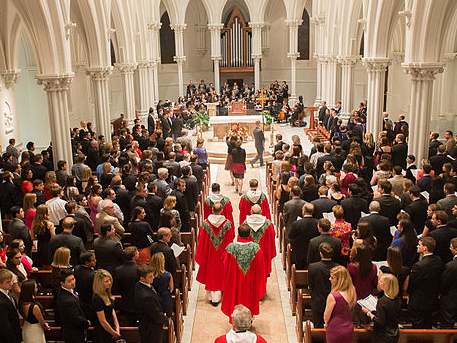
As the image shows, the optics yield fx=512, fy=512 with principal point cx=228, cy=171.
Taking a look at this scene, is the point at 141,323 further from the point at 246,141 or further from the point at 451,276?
the point at 246,141

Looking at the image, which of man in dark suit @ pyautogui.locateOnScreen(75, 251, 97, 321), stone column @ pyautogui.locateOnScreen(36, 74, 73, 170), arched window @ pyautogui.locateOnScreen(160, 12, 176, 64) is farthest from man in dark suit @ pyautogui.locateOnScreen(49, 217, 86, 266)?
arched window @ pyautogui.locateOnScreen(160, 12, 176, 64)

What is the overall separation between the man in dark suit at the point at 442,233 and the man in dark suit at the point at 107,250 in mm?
4303

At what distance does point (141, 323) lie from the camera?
19.7 ft

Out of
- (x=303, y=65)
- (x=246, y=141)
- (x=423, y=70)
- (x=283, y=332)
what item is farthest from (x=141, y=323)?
(x=303, y=65)

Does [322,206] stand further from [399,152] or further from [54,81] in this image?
[54,81]

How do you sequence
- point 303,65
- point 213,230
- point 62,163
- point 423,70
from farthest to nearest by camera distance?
1. point 303,65
2. point 423,70
3. point 62,163
4. point 213,230

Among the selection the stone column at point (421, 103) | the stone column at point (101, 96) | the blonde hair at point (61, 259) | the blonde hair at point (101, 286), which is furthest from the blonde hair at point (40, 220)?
the stone column at point (101, 96)

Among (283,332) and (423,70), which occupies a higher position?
(423,70)

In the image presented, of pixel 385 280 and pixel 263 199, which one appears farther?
pixel 263 199

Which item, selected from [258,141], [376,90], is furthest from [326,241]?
[376,90]

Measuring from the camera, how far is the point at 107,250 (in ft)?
22.7

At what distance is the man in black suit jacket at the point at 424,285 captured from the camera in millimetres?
6227

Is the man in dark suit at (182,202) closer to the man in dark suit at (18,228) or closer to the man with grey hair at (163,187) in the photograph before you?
the man with grey hair at (163,187)

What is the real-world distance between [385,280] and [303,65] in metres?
28.0
